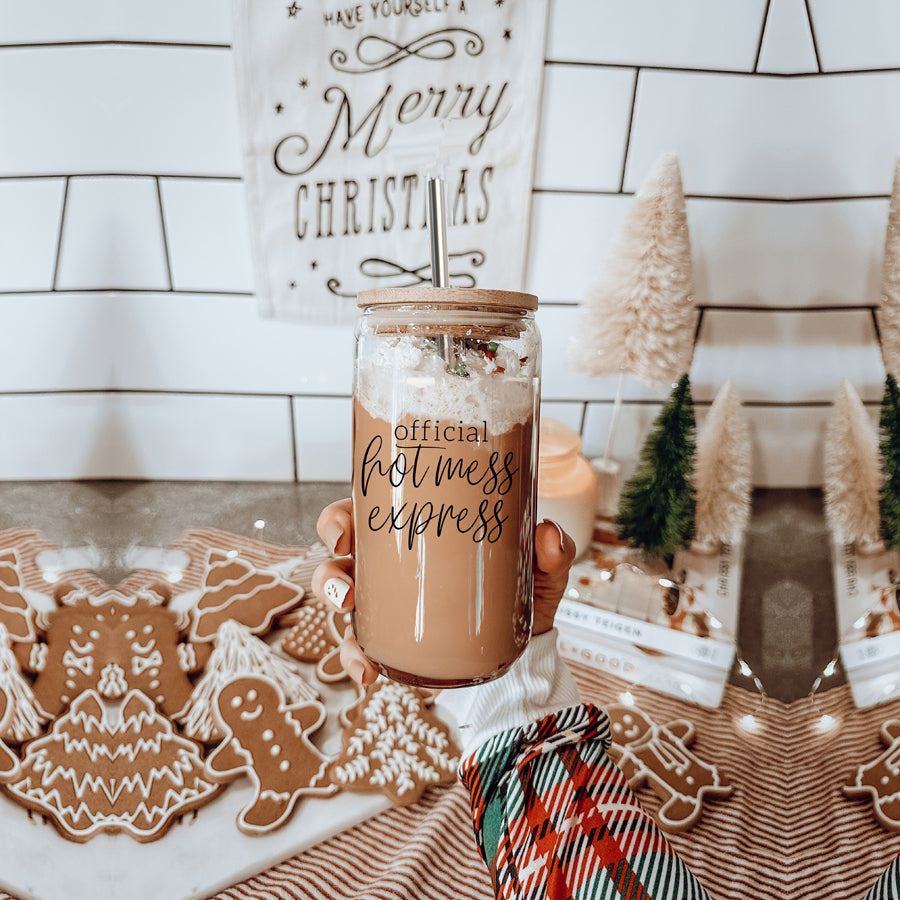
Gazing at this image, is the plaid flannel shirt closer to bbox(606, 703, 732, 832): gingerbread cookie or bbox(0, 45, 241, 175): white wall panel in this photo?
bbox(606, 703, 732, 832): gingerbread cookie

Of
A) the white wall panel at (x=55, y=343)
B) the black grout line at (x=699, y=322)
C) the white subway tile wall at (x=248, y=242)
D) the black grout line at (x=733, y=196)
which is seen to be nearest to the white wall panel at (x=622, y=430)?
the white subway tile wall at (x=248, y=242)

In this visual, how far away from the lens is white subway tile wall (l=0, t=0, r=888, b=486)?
973 mm

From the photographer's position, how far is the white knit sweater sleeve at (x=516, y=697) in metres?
0.55

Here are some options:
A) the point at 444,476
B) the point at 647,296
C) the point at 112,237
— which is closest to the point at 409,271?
the point at 647,296

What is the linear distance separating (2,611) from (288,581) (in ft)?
1.09

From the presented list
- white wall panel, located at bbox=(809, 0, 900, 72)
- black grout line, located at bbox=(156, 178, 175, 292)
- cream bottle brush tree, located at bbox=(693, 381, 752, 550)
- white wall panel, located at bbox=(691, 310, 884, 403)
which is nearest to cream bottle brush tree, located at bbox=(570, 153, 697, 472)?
cream bottle brush tree, located at bbox=(693, 381, 752, 550)

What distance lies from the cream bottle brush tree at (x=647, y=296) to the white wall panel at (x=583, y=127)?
119 mm

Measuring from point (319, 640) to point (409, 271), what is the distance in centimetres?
57

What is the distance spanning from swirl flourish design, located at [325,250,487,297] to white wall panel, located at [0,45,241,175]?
23cm

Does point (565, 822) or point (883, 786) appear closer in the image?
point (565, 822)

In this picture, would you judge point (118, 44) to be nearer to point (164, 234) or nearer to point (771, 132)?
point (164, 234)

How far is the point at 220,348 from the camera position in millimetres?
1136

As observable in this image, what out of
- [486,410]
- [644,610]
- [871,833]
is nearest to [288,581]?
[644,610]

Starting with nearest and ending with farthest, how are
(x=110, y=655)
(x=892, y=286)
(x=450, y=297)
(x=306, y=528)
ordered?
(x=450, y=297)
(x=110, y=655)
(x=892, y=286)
(x=306, y=528)
